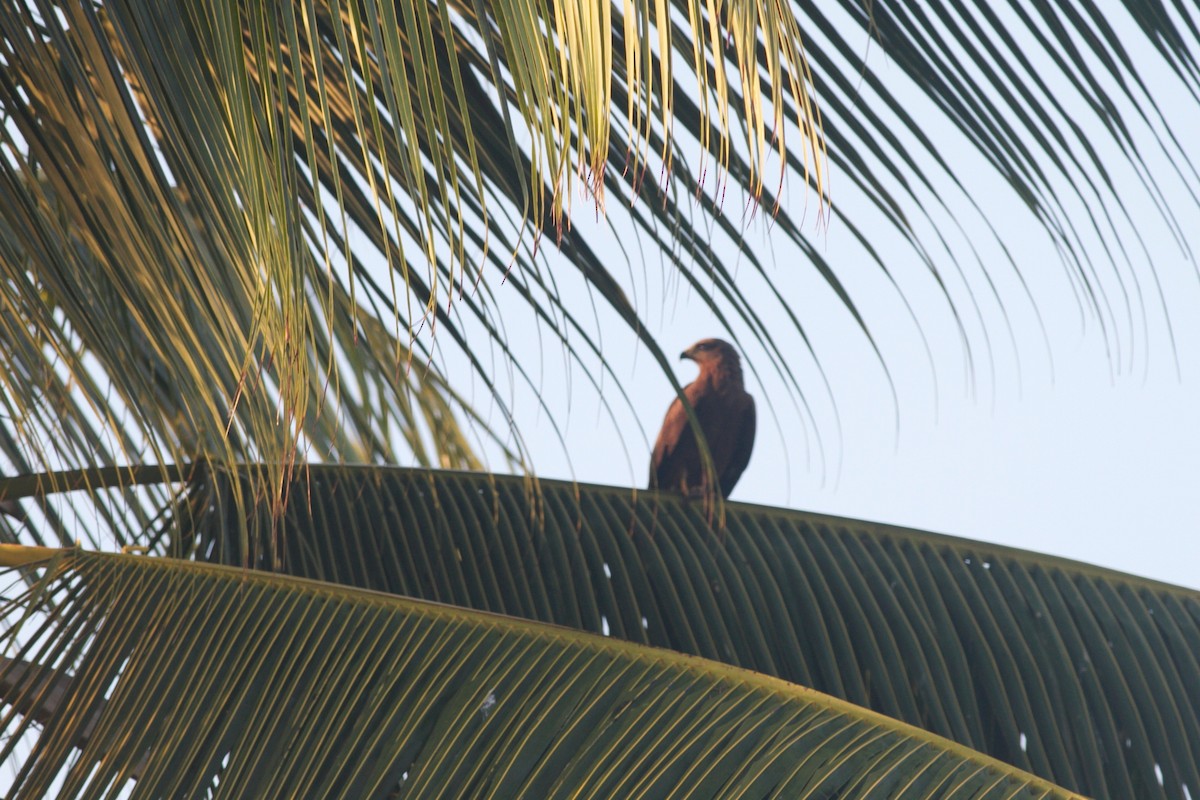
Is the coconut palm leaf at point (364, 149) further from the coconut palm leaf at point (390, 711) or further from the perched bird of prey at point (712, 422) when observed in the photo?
the perched bird of prey at point (712, 422)

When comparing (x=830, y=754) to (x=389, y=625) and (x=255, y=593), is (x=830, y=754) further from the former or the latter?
(x=255, y=593)

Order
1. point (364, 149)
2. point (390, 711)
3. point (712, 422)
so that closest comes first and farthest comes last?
point (364, 149) → point (390, 711) → point (712, 422)

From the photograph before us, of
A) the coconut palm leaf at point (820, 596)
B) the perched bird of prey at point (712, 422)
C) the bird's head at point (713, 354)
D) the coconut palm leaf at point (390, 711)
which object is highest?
the bird's head at point (713, 354)

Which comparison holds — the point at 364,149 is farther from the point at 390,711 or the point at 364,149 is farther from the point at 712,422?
the point at 712,422

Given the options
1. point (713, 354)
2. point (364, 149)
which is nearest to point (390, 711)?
point (364, 149)

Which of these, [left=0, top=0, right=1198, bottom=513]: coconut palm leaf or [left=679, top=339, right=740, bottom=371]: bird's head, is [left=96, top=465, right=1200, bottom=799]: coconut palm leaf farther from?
[left=679, top=339, right=740, bottom=371]: bird's head

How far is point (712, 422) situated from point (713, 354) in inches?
11.2

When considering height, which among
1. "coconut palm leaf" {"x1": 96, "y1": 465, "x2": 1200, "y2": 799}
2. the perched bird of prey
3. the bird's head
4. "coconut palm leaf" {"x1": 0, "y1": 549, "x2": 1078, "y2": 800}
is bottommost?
"coconut palm leaf" {"x1": 0, "y1": 549, "x2": 1078, "y2": 800}

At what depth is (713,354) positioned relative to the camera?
4.77 metres

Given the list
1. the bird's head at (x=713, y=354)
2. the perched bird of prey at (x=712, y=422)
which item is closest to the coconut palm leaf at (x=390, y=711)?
the perched bird of prey at (x=712, y=422)

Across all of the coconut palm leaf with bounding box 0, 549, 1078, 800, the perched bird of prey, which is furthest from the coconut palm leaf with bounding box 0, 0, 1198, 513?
the perched bird of prey

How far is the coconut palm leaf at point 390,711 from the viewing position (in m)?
1.17

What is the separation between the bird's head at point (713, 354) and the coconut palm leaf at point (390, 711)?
3.21m

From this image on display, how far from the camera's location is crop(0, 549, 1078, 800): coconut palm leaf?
3.85ft
